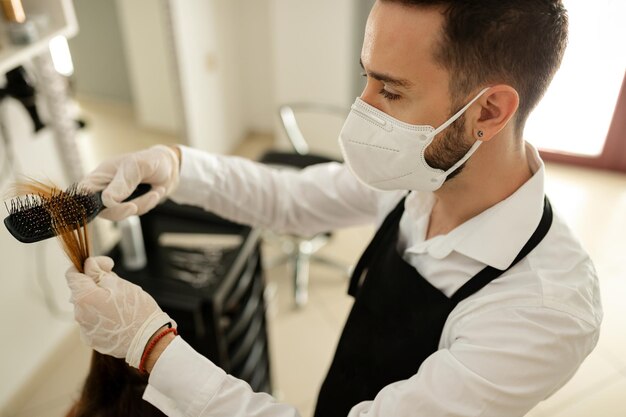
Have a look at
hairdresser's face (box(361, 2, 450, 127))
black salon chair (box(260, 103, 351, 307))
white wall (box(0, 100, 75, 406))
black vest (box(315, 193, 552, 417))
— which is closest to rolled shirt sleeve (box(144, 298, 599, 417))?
black vest (box(315, 193, 552, 417))

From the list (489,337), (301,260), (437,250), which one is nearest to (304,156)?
(301,260)

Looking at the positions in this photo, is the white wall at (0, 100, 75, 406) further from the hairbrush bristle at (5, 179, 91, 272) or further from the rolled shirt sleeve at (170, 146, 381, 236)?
the hairbrush bristle at (5, 179, 91, 272)

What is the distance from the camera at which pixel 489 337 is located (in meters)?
0.91

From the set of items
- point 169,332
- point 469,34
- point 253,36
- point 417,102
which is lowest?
point 253,36

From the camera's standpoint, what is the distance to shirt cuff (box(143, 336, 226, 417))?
87 centimetres

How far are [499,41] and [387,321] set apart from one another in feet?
1.88

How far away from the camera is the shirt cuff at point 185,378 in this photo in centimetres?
87

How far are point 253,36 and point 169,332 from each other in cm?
307

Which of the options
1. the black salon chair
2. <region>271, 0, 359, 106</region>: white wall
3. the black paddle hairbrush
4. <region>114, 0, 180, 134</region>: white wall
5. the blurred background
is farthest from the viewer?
<region>271, 0, 359, 106</region>: white wall

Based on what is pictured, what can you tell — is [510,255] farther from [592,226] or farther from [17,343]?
[17,343]

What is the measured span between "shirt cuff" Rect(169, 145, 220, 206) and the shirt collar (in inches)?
20.7

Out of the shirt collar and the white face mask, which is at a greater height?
the white face mask

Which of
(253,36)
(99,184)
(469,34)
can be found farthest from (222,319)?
(253,36)

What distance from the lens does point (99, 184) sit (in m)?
1.01
